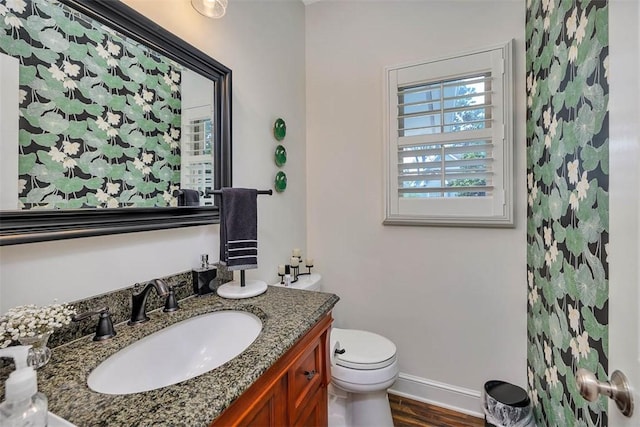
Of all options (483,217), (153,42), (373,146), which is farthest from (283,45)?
(483,217)

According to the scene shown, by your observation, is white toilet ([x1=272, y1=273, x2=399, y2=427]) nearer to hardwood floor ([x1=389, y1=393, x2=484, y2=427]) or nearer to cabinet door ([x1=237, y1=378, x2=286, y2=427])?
hardwood floor ([x1=389, y1=393, x2=484, y2=427])

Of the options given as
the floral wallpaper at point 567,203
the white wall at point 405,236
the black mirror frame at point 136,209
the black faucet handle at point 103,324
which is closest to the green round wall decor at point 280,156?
the white wall at point 405,236

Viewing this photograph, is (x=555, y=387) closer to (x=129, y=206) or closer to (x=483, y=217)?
(x=483, y=217)

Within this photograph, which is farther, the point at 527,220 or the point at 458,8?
the point at 458,8

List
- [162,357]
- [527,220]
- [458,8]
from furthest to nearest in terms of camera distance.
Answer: [458,8], [527,220], [162,357]

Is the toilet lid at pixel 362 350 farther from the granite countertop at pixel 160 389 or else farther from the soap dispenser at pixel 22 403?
the soap dispenser at pixel 22 403

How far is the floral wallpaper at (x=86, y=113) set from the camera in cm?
76

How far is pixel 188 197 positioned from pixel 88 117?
421 millimetres

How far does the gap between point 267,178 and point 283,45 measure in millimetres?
911

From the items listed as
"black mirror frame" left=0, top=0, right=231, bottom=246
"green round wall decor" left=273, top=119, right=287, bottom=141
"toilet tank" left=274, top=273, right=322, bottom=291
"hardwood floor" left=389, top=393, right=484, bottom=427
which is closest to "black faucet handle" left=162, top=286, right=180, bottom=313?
"black mirror frame" left=0, top=0, right=231, bottom=246

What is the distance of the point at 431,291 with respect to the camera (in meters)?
1.85

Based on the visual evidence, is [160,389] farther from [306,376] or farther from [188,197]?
[188,197]

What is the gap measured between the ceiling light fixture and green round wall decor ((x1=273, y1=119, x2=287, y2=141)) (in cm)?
66

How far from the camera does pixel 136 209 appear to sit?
100cm
